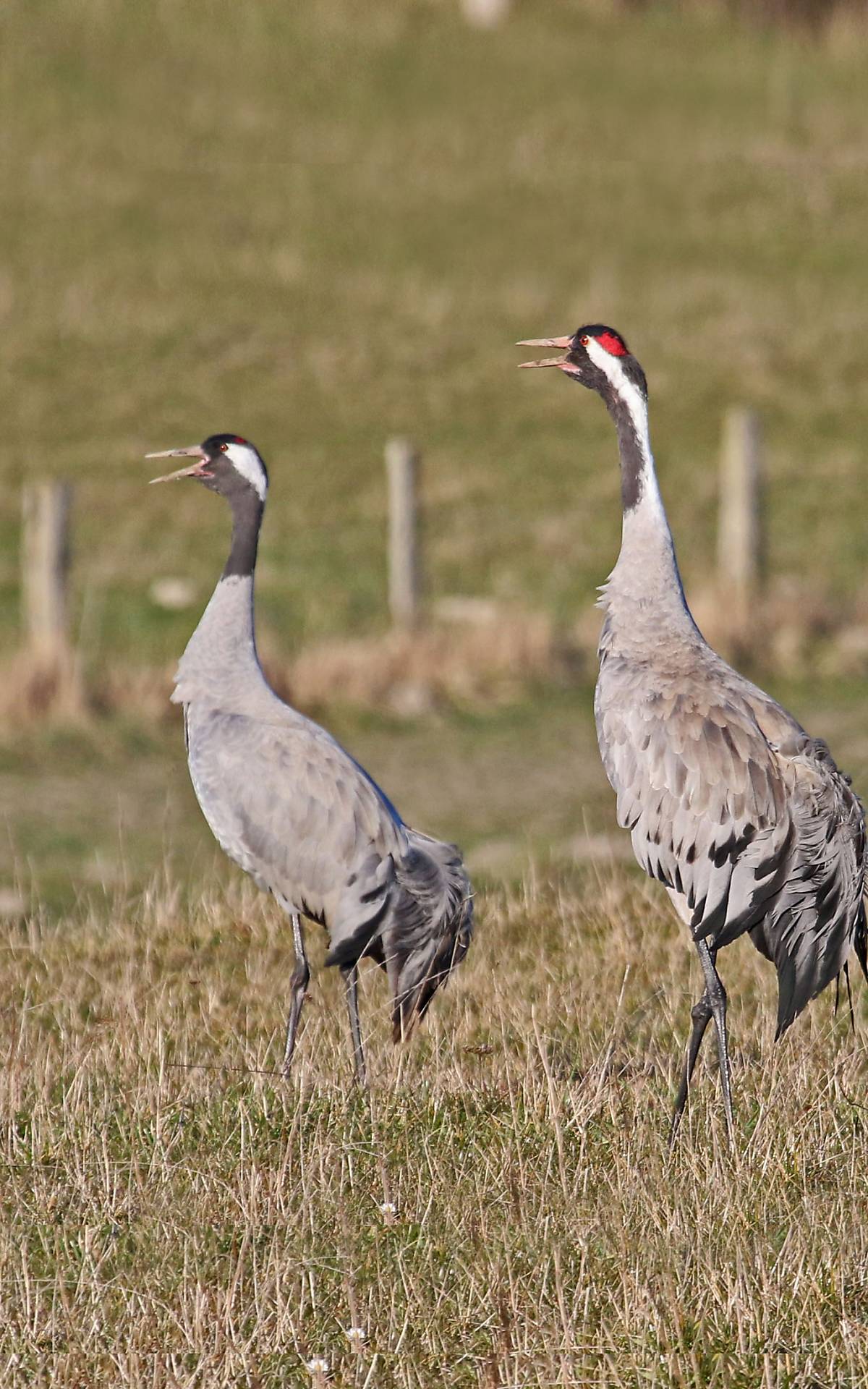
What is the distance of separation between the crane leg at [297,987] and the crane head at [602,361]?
212 cm

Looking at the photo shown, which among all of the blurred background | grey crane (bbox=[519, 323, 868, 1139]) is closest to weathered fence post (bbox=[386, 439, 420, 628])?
the blurred background

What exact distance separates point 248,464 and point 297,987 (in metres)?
2.01

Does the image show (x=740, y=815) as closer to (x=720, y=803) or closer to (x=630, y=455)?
(x=720, y=803)

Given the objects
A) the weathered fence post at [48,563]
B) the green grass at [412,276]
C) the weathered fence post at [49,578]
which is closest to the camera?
the weathered fence post at [49,578]

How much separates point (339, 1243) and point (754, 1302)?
1.02m

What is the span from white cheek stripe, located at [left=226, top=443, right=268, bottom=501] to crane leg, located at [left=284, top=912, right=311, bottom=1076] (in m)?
1.67

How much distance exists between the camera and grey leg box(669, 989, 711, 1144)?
559cm

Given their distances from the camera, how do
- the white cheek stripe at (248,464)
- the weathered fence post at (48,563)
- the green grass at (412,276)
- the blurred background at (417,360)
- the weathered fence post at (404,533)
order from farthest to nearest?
the green grass at (412,276)
the weathered fence post at (404,533)
the weathered fence post at (48,563)
the blurred background at (417,360)
the white cheek stripe at (248,464)

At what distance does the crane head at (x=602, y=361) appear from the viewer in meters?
6.45

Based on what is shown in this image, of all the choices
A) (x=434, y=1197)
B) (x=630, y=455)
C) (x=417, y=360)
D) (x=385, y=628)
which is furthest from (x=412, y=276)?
(x=434, y=1197)

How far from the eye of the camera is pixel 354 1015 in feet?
20.9

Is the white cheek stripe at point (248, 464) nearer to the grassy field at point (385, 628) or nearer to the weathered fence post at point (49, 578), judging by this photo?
the grassy field at point (385, 628)

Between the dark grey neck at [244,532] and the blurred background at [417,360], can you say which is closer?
the dark grey neck at [244,532]

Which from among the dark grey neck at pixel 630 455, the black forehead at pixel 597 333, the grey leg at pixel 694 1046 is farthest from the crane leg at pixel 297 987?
the black forehead at pixel 597 333
